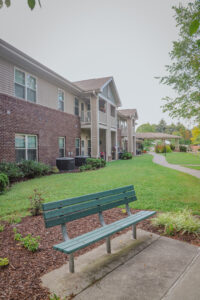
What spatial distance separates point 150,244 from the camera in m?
3.39

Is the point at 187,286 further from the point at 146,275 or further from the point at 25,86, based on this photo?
the point at 25,86

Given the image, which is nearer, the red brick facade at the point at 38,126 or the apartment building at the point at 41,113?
the red brick facade at the point at 38,126

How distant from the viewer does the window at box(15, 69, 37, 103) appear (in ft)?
37.6

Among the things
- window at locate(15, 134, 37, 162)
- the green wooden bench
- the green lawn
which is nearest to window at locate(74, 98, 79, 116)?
window at locate(15, 134, 37, 162)

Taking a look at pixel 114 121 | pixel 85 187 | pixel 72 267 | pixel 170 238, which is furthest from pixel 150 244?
pixel 114 121

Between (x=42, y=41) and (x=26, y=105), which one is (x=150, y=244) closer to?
(x=26, y=105)

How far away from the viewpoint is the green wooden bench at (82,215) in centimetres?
257

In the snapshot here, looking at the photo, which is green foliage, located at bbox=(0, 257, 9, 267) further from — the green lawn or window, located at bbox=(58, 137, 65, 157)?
the green lawn

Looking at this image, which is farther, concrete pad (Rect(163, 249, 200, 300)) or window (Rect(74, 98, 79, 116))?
window (Rect(74, 98, 79, 116))

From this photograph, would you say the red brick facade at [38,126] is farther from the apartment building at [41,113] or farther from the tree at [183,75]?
the tree at [183,75]

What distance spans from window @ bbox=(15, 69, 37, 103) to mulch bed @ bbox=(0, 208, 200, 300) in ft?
29.2

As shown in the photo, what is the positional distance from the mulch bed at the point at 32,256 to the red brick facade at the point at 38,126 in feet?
22.0

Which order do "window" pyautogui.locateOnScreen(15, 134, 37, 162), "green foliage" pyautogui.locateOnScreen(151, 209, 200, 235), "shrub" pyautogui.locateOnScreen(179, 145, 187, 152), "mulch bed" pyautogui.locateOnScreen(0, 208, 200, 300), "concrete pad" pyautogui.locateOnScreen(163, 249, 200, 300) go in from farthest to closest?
1. "shrub" pyautogui.locateOnScreen(179, 145, 187, 152)
2. "window" pyautogui.locateOnScreen(15, 134, 37, 162)
3. "green foliage" pyautogui.locateOnScreen(151, 209, 200, 235)
4. "mulch bed" pyautogui.locateOnScreen(0, 208, 200, 300)
5. "concrete pad" pyautogui.locateOnScreen(163, 249, 200, 300)

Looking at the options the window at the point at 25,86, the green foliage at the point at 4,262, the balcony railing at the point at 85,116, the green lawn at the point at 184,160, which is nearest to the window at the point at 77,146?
the balcony railing at the point at 85,116
